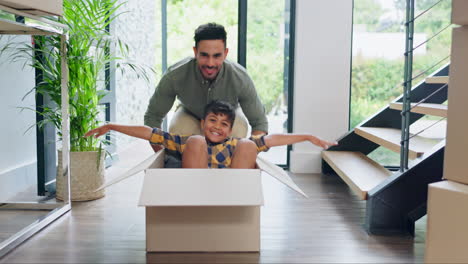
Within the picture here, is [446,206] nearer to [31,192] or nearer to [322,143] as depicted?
[322,143]

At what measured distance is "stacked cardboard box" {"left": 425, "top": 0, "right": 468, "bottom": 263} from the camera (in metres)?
1.40

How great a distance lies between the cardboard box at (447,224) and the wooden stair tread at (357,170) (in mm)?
911

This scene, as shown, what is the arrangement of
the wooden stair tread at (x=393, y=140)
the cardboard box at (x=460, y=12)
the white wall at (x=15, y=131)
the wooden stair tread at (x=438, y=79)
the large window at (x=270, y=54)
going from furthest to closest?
1. the large window at (x=270, y=54)
2. the white wall at (x=15, y=131)
3. the wooden stair tread at (x=438, y=79)
4. the wooden stair tread at (x=393, y=140)
5. the cardboard box at (x=460, y=12)

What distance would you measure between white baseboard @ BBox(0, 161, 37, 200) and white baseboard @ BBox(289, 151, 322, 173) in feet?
6.03

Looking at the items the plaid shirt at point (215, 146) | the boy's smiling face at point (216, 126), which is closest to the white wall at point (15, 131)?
the plaid shirt at point (215, 146)

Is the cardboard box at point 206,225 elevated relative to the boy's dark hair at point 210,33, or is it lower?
lower

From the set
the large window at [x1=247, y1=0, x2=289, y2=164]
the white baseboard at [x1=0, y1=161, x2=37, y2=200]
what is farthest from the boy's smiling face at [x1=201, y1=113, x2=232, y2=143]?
the large window at [x1=247, y1=0, x2=289, y2=164]

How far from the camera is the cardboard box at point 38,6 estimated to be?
1990 mm

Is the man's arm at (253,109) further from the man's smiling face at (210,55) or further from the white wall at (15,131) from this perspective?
the white wall at (15,131)

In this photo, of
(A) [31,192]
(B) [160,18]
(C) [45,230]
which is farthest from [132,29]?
(C) [45,230]

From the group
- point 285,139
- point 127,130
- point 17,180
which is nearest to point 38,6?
point 127,130

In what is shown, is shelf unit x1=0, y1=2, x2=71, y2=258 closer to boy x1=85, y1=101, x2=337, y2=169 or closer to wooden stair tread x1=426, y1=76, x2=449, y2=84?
boy x1=85, y1=101, x2=337, y2=169

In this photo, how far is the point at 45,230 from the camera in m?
2.32

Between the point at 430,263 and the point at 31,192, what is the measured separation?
94.3 inches
